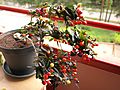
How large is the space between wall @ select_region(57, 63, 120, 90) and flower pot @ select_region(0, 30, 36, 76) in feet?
1.77

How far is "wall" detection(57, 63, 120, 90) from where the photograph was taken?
4.46 ft

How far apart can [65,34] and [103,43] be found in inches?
26.3

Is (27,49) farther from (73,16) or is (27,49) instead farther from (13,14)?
(13,14)

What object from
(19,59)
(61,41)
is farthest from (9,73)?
(61,41)

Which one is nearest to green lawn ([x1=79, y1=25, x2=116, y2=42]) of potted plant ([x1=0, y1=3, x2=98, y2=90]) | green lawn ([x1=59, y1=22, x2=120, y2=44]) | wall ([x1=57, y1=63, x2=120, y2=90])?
green lawn ([x1=59, y1=22, x2=120, y2=44])

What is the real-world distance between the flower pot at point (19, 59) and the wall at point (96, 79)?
538 mm

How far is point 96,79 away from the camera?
1435 mm

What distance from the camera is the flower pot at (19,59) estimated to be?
39.0 inches

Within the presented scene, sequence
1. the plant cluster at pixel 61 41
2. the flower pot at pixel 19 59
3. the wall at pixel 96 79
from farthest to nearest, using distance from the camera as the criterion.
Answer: the wall at pixel 96 79 → the flower pot at pixel 19 59 → the plant cluster at pixel 61 41

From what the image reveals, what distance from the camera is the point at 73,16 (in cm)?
84

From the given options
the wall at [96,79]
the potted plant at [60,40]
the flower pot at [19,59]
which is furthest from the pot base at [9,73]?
the wall at [96,79]

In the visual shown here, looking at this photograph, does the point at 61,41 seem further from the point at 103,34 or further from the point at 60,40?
the point at 103,34

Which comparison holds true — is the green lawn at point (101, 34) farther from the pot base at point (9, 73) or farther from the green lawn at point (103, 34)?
the pot base at point (9, 73)

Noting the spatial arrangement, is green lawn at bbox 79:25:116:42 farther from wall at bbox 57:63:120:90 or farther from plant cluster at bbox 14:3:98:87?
plant cluster at bbox 14:3:98:87
